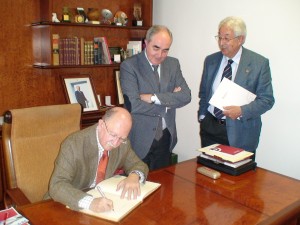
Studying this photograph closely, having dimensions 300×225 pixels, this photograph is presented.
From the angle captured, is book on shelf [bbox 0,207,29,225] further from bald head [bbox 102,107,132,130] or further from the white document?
the white document

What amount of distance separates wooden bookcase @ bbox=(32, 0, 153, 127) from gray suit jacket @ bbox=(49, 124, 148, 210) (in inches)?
55.2

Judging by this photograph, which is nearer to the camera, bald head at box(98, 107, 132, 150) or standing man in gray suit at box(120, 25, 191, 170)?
bald head at box(98, 107, 132, 150)

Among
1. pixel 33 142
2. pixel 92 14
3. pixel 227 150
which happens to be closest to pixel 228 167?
pixel 227 150

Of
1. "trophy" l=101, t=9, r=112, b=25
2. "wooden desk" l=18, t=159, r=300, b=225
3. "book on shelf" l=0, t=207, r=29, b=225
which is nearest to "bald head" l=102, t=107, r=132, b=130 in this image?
"wooden desk" l=18, t=159, r=300, b=225

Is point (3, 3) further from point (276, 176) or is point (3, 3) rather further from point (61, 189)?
point (276, 176)

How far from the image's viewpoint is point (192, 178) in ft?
6.06

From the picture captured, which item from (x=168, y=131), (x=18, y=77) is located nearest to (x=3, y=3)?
(x=18, y=77)

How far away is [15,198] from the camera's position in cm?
167

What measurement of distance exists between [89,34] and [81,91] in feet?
2.14

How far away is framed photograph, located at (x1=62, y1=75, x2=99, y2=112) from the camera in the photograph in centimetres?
323

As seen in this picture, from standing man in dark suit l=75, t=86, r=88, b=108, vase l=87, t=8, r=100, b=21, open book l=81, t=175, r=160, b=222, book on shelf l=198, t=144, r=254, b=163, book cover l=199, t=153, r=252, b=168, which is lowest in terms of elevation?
open book l=81, t=175, r=160, b=222

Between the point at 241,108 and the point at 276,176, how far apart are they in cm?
54

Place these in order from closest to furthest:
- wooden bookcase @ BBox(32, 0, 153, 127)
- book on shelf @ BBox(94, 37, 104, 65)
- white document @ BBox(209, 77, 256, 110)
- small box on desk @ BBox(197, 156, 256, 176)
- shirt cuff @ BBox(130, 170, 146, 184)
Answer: shirt cuff @ BBox(130, 170, 146, 184) < small box on desk @ BBox(197, 156, 256, 176) < white document @ BBox(209, 77, 256, 110) < wooden bookcase @ BBox(32, 0, 153, 127) < book on shelf @ BBox(94, 37, 104, 65)

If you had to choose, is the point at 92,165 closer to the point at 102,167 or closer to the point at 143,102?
the point at 102,167
